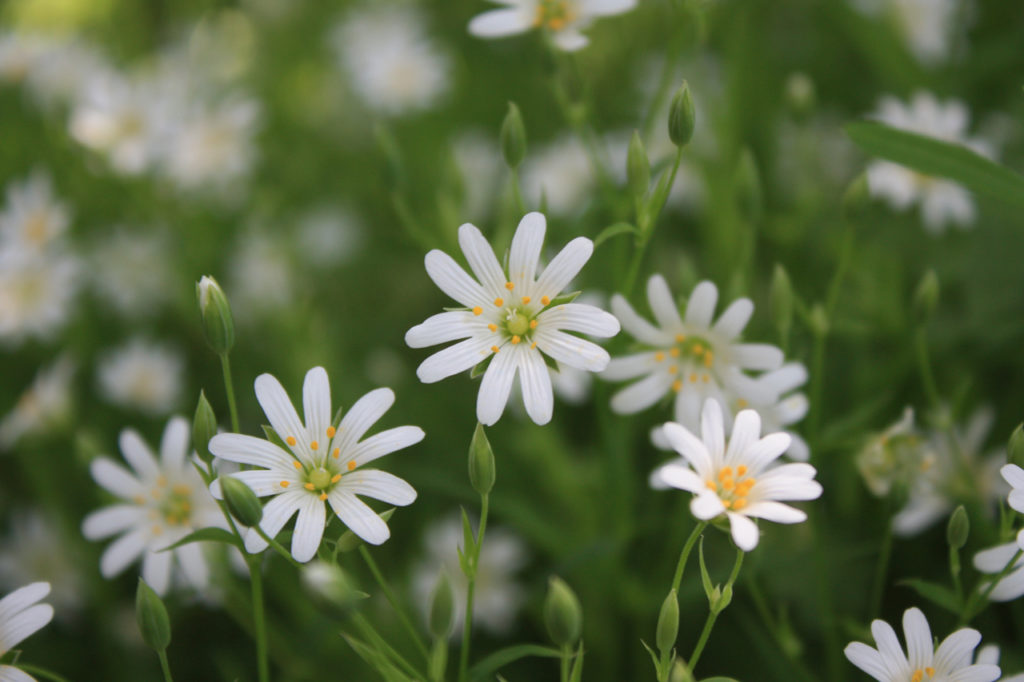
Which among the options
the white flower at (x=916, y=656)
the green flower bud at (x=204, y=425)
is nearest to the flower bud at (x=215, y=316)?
the green flower bud at (x=204, y=425)

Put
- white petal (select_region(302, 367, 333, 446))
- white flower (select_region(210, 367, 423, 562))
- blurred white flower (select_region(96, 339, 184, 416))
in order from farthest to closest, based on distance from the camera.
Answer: blurred white flower (select_region(96, 339, 184, 416)) → white petal (select_region(302, 367, 333, 446)) → white flower (select_region(210, 367, 423, 562))

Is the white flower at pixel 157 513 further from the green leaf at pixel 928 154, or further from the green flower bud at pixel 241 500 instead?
the green leaf at pixel 928 154

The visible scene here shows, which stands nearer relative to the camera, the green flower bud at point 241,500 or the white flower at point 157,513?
the green flower bud at point 241,500

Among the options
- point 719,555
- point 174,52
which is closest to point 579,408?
point 719,555

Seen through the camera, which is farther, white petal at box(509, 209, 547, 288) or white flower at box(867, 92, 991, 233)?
white flower at box(867, 92, 991, 233)

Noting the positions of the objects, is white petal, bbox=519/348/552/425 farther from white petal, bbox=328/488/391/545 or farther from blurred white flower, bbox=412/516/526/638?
blurred white flower, bbox=412/516/526/638

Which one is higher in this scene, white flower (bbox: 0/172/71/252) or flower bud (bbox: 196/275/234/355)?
white flower (bbox: 0/172/71/252)

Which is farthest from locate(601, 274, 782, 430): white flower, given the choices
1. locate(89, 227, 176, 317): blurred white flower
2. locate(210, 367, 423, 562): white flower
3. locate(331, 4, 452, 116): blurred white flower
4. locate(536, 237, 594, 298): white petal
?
locate(331, 4, 452, 116): blurred white flower
